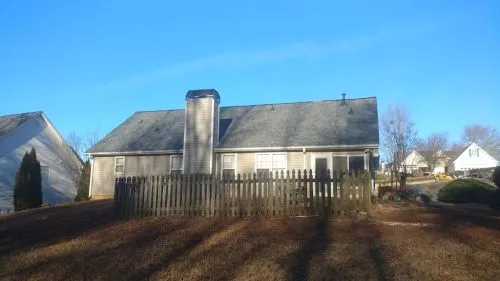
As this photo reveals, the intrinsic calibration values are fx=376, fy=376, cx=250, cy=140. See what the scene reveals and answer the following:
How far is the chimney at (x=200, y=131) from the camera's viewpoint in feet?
70.0

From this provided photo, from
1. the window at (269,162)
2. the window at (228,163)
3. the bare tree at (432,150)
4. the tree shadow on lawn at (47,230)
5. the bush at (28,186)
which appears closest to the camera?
the tree shadow on lawn at (47,230)

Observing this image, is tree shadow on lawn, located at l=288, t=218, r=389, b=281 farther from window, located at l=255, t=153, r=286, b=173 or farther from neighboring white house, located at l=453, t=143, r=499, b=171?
neighboring white house, located at l=453, t=143, r=499, b=171

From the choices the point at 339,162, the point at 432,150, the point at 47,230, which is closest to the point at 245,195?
the point at 47,230

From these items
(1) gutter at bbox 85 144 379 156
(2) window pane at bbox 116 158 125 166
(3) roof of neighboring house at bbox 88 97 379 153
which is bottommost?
(2) window pane at bbox 116 158 125 166

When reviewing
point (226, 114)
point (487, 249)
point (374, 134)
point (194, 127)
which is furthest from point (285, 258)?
point (226, 114)

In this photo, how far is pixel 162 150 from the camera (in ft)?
74.1

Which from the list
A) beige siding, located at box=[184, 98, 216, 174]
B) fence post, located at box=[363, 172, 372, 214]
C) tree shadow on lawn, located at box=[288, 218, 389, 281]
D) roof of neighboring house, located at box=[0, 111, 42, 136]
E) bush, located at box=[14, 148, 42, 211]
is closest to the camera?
tree shadow on lawn, located at box=[288, 218, 389, 281]

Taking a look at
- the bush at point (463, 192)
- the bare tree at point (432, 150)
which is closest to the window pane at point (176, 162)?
the bush at point (463, 192)

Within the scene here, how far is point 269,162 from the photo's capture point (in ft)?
68.3

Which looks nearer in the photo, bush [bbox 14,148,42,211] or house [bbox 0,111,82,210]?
bush [bbox 14,148,42,211]

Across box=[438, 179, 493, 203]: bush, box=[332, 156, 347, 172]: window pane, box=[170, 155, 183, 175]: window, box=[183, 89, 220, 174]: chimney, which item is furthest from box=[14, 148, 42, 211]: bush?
box=[438, 179, 493, 203]: bush

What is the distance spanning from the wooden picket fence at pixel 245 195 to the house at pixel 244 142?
24.7 ft

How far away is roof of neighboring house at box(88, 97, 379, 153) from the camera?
67.3 feet

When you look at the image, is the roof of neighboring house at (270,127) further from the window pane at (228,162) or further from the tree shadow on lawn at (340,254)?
the tree shadow on lawn at (340,254)
